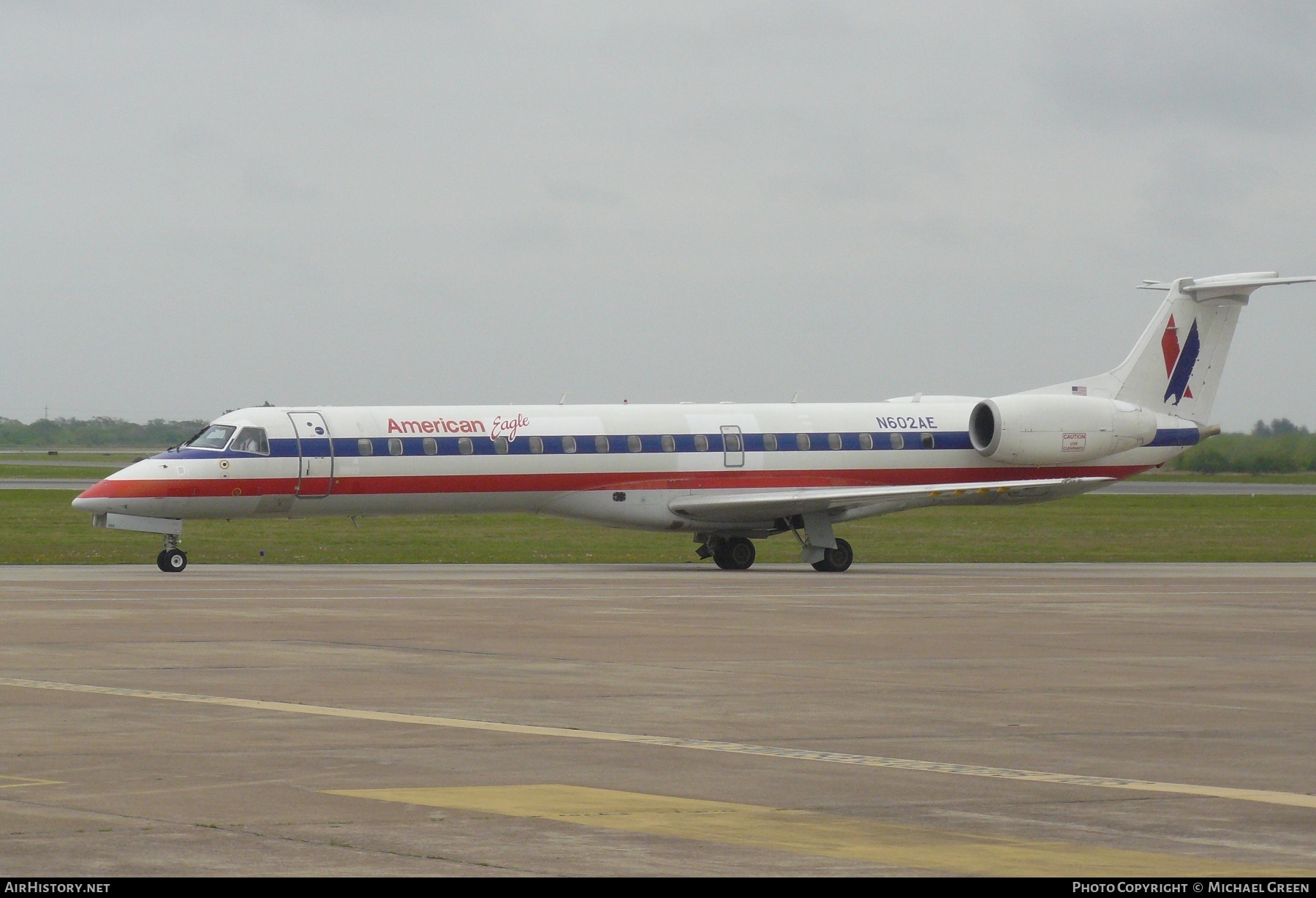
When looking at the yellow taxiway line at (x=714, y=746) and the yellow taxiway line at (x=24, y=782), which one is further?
the yellow taxiway line at (x=714, y=746)

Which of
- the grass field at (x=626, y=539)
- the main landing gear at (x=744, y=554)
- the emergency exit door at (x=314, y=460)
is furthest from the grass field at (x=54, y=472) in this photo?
the emergency exit door at (x=314, y=460)

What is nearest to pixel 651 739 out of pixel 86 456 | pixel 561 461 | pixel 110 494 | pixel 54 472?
pixel 110 494

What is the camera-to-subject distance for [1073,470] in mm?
42250

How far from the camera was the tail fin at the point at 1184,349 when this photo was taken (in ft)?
141

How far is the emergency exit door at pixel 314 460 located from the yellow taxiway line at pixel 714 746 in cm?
1911

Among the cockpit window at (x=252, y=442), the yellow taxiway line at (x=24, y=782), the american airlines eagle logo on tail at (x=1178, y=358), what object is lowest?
the yellow taxiway line at (x=24, y=782)

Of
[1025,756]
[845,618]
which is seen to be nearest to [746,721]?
[1025,756]

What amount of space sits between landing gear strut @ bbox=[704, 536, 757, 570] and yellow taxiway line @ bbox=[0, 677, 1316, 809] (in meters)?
24.5

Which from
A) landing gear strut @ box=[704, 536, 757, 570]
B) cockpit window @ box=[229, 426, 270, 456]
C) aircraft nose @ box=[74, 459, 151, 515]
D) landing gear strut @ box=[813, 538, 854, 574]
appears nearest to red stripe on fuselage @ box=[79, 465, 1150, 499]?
aircraft nose @ box=[74, 459, 151, 515]

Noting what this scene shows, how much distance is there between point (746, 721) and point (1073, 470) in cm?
2921

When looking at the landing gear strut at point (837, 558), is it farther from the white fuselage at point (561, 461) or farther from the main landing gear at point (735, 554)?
the main landing gear at point (735, 554)

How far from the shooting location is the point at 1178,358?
142 ft

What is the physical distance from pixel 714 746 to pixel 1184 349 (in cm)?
3270

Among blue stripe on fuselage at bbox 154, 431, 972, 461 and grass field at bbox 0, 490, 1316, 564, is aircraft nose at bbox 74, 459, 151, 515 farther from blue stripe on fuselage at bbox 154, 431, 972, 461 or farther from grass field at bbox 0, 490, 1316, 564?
grass field at bbox 0, 490, 1316, 564
